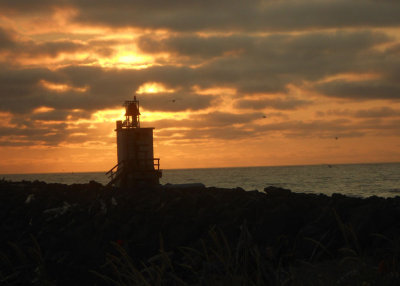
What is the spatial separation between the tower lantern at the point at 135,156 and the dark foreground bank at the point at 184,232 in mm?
12887

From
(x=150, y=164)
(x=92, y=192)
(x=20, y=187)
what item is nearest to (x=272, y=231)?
(x=92, y=192)

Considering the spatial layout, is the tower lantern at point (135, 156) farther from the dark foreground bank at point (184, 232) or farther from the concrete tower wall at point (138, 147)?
the dark foreground bank at point (184, 232)

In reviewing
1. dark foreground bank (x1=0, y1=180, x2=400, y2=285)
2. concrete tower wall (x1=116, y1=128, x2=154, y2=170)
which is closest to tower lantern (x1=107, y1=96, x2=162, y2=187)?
concrete tower wall (x1=116, y1=128, x2=154, y2=170)

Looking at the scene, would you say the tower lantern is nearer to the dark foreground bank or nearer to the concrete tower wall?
the concrete tower wall

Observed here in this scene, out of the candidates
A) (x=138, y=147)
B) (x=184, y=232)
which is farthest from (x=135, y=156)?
(x=184, y=232)

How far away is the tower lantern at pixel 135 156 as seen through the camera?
116 feet

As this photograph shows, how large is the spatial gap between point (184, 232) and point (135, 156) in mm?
22528

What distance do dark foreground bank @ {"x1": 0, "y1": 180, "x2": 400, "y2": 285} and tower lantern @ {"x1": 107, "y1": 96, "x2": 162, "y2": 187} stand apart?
1289cm

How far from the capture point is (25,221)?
18766mm

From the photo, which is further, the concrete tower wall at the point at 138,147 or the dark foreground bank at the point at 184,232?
the concrete tower wall at the point at 138,147

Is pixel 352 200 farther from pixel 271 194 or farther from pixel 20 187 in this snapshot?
pixel 20 187

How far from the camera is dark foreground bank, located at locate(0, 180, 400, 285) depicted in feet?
30.0

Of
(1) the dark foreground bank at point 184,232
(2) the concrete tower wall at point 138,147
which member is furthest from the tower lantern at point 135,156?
(1) the dark foreground bank at point 184,232

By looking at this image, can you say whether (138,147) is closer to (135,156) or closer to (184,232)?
(135,156)
